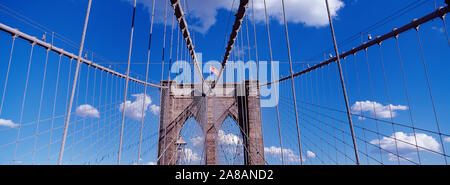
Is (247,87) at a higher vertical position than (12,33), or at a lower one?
higher

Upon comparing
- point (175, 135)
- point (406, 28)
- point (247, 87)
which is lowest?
point (175, 135)

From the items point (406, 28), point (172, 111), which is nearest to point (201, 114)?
point (172, 111)

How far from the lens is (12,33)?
17.4 ft
